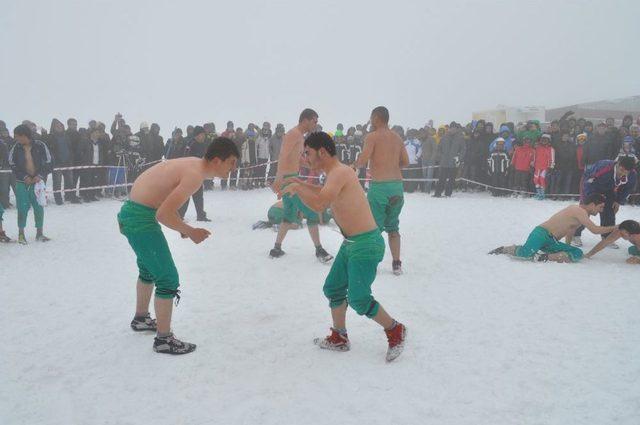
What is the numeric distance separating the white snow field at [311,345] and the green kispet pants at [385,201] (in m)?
0.71

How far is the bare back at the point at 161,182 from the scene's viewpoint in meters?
3.68

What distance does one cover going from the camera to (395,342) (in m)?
3.73

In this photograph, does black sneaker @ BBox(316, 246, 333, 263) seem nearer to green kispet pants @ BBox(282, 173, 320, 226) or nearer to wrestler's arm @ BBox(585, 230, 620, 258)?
green kispet pants @ BBox(282, 173, 320, 226)

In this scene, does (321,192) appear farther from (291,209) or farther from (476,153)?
(476,153)

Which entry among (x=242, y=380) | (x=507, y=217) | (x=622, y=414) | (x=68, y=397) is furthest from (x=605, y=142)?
(x=68, y=397)

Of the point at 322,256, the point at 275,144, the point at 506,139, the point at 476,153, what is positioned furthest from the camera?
the point at 275,144

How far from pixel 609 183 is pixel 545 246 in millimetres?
1530

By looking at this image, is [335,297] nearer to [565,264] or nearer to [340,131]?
[565,264]

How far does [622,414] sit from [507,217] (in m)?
7.56

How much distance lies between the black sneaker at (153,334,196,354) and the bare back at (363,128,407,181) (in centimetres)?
305

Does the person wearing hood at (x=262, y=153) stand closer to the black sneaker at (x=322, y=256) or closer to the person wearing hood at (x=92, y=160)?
the person wearing hood at (x=92, y=160)

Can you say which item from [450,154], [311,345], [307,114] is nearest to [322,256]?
[307,114]

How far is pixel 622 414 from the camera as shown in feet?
9.75

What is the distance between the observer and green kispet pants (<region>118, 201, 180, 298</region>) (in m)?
3.75
